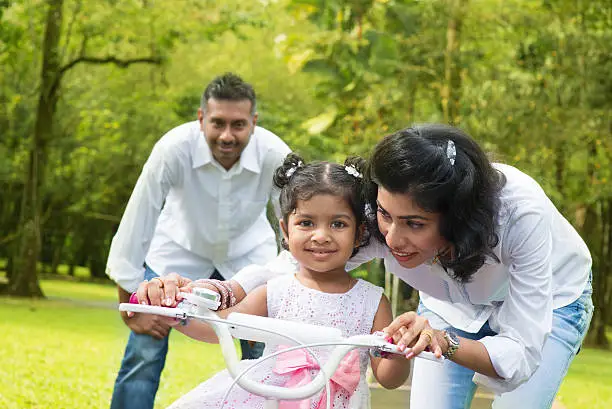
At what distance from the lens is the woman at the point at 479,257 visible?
9.98 ft

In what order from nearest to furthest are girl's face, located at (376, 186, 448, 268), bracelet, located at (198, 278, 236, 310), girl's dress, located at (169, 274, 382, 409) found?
1. girl's dress, located at (169, 274, 382, 409)
2. girl's face, located at (376, 186, 448, 268)
3. bracelet, located at (198, 278, 236, 310)

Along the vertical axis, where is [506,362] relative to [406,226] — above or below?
below

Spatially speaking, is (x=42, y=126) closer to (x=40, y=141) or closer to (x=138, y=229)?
(x=40, y=141)

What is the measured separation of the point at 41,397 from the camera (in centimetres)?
854

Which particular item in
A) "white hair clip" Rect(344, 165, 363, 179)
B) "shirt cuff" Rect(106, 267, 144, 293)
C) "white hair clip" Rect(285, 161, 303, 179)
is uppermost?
"white hair clip" Rect(344, 165, 363, 179)

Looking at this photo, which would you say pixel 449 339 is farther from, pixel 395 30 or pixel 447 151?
pixel 395 30

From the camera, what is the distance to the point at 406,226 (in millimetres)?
3062

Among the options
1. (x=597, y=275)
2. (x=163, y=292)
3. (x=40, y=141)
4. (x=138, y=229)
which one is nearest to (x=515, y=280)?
(x=163, y=292)

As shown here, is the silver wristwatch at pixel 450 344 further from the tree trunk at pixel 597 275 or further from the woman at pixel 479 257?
the tree trunk at pixel 597 275

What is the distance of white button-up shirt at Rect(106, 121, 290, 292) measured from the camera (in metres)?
5.55

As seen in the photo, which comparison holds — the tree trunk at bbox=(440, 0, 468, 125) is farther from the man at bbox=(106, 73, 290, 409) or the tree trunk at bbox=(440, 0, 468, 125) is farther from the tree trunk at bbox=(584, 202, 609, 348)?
the man at bbox=(106, 73, 290, 409)

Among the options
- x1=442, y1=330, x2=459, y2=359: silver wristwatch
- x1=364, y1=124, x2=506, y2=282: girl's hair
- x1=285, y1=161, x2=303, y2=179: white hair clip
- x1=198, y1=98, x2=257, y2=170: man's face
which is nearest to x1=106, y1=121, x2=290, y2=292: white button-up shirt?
x1=198, y1=98, x2=257, y2=170: man's face

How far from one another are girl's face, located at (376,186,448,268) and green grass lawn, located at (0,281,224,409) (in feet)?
18.1

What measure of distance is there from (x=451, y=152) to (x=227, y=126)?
2548 mm
